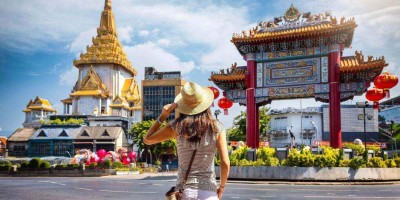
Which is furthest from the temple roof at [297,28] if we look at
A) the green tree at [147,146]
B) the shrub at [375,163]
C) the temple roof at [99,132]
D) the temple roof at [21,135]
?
the temple roof at [21,135]

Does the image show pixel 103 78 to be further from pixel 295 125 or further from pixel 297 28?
pixel 297 28

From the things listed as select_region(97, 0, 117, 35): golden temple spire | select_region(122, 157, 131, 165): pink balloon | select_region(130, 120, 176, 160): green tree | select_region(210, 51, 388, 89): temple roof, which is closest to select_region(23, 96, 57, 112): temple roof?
select_region(97, 0, 117, 35): golden temple spire

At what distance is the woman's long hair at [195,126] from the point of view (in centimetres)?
406

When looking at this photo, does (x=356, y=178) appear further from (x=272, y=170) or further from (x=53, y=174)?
(x=53, y=174)

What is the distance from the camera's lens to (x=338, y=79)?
1089 inches

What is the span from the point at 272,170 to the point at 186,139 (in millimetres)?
21362

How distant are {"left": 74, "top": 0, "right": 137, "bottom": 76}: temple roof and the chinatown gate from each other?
197 ft

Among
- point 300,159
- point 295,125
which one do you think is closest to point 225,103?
point 300,159

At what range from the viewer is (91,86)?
3342 inches

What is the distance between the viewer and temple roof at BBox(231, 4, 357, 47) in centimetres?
2719

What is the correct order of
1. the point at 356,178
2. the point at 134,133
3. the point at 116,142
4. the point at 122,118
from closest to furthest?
the point at 356,178 → the point at 134,133 → the point at 116,142 → the point at 122,118

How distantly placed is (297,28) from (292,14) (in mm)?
1374

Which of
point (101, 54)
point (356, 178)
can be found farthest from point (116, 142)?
point (356, 178)

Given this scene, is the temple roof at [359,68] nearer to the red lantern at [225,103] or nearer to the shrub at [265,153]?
the red lantern at [225,103]
